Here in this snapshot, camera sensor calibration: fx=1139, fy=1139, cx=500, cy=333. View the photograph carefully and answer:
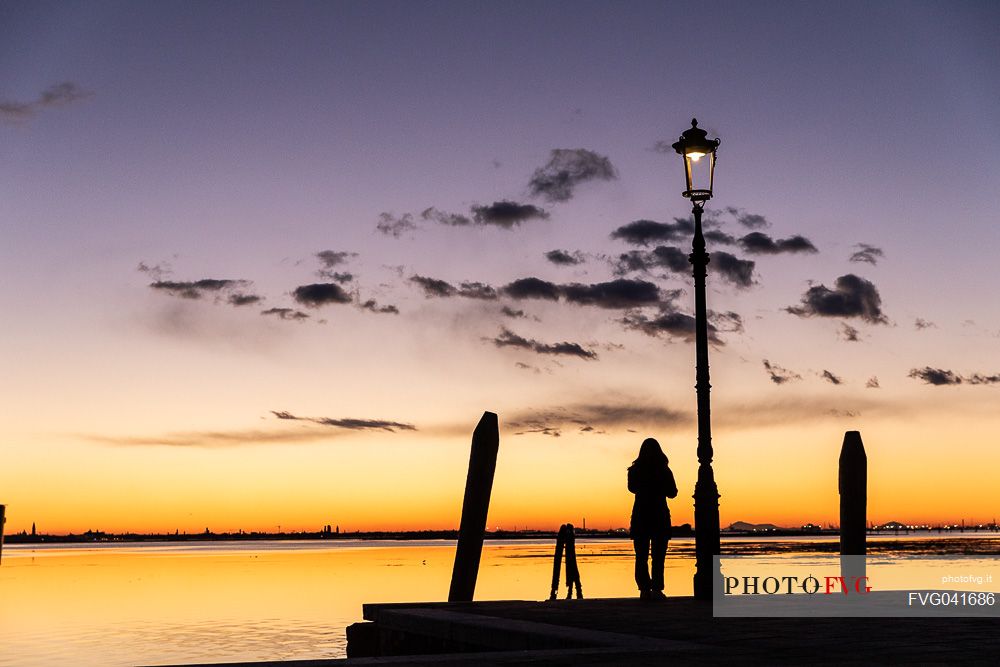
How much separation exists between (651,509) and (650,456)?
0.83 metres

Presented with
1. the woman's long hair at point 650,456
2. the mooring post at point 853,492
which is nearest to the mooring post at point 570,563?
the mooring post at point 853,492

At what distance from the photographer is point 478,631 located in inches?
447

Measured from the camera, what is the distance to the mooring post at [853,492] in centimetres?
1862

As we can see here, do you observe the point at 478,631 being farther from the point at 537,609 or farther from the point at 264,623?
the point at 264,623

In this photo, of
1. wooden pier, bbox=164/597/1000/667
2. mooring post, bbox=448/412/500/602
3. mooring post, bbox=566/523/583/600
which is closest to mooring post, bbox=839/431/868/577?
wooden pier, bbox=164/597/1000/667

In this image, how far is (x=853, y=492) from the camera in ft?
61.3

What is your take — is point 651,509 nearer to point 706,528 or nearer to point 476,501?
point 706,528

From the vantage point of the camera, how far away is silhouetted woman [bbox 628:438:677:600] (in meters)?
15.7

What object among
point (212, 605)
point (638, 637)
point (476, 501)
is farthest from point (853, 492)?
point (212, 605)

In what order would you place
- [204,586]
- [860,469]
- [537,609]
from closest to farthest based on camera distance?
[537,609]
[860,469]
[204,586]

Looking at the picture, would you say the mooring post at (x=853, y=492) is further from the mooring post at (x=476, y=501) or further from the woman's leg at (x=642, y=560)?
the mooring post at (x=476, y=501)

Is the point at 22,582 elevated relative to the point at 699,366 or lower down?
lower down

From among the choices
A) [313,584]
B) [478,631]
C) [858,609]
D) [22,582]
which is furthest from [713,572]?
[22,582]

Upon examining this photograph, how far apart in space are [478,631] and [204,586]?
124 feet
